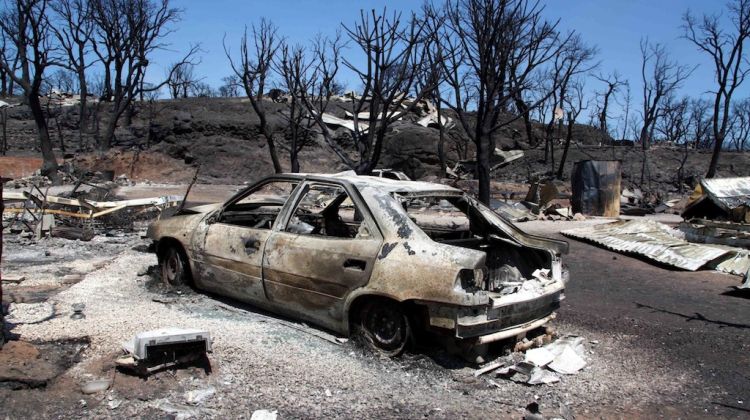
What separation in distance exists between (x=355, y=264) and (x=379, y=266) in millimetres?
226

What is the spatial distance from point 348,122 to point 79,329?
2972 centimetres

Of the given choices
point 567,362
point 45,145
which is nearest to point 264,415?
point 567,362

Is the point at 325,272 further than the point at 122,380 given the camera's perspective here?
Yes

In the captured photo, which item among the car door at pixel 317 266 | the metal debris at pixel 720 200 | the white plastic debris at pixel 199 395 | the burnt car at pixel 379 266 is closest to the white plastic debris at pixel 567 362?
the burnt car at pixel 379 266

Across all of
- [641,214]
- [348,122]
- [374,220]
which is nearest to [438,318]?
[374,220]

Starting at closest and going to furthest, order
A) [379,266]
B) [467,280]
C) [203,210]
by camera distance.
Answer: [467,280]
[379,266]
[203,210]

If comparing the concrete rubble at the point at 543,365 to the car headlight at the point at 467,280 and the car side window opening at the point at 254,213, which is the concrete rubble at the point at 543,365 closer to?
the car headlight at the point at 467,280

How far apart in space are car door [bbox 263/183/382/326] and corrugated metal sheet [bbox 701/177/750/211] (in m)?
10.2

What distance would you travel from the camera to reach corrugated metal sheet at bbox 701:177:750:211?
39.6 feet

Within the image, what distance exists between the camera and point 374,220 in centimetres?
457

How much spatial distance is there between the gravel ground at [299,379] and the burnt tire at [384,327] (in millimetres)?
97

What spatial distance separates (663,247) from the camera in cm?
961

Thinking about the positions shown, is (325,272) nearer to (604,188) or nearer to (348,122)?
(604,188)

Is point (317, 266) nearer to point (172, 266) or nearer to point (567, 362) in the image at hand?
point (567, 362)
